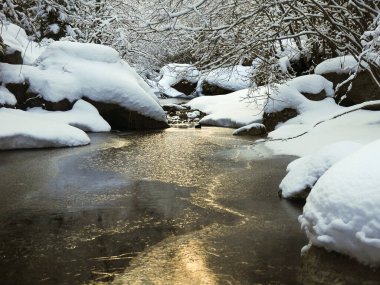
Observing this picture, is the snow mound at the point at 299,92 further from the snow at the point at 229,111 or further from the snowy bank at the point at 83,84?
the snowy bank at the point at 83,84

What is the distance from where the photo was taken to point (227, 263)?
11.3ft

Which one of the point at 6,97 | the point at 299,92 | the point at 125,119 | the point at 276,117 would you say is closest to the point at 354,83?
the point at 299,92

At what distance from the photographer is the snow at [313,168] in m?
5.09

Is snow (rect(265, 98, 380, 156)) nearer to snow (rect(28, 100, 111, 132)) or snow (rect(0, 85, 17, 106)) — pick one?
snow (rect(28, 100, 111, 132))

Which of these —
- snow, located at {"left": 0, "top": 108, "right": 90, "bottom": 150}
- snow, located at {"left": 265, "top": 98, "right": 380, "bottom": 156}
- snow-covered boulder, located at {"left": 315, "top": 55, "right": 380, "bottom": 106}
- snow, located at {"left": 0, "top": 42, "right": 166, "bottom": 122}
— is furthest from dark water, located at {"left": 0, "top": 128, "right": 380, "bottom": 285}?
snow-covered boulder, located at {"left": 315, "top": 55, "right": 380, "bottom": 106}

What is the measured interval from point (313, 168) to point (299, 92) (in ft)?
24.9

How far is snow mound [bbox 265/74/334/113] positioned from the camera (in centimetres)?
A: 1203

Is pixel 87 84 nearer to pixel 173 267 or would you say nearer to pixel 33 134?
pixel 33 134

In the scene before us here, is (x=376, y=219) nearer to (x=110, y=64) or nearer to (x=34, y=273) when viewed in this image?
(x=34, y=273)

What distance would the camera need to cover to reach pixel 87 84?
12.3 m

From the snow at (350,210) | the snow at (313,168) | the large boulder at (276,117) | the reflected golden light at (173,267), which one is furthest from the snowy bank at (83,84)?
the snow at (350,210)

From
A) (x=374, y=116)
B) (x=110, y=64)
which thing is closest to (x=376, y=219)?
(x=374, y=116)

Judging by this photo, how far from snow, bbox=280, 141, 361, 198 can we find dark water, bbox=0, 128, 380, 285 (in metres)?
0.25

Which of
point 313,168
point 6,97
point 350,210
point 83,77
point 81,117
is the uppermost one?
point 83,77
